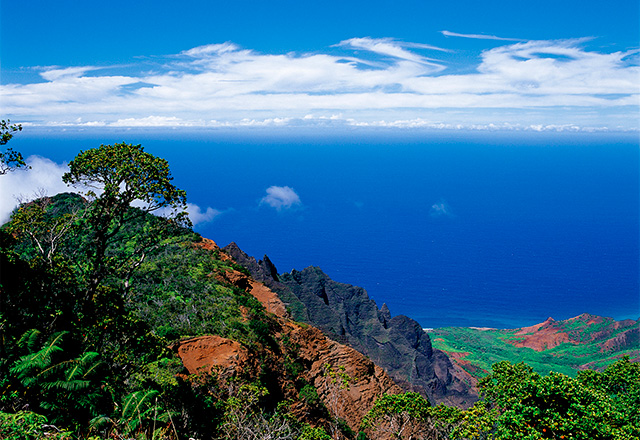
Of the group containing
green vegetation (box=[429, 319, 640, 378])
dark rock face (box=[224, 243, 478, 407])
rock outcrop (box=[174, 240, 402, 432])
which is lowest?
green vegetation (box=[429, 319, 640, 378])

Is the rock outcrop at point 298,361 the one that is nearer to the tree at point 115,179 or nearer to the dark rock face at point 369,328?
the tree at point 115,179

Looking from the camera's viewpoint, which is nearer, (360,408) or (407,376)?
(360,408)

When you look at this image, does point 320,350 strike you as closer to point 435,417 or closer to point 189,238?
point 435,417

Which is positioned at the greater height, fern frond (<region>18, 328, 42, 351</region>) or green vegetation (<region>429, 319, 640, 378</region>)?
fern frond (<region>18, 328, 42, 351</region>)

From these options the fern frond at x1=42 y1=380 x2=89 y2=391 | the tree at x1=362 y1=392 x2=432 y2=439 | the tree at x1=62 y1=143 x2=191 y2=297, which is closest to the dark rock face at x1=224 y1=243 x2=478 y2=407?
the tree at x1=362 y1=392 x2=432 y2=439

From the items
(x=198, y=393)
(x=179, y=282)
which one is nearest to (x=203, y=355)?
(x=198, y=393)

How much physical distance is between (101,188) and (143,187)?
1.72 metres

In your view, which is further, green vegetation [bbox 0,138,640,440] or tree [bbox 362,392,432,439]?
tree [bbox 362,392,432,439]

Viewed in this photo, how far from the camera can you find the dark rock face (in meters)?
54.6

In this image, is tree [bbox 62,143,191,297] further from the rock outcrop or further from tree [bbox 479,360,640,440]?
tree [bbox 479,360,640,440]

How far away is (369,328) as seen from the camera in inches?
2630

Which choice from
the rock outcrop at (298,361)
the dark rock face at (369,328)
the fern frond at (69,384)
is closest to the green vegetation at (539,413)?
the rock outcrop at (298,361)

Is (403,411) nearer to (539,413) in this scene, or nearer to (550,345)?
(539,413)

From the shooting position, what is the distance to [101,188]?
52.3ft
